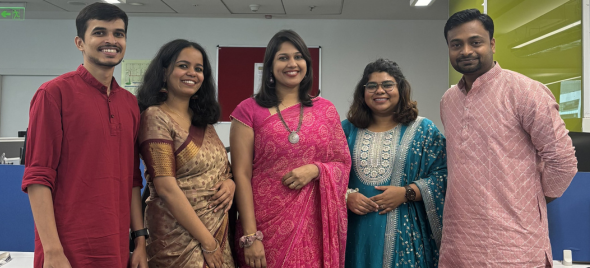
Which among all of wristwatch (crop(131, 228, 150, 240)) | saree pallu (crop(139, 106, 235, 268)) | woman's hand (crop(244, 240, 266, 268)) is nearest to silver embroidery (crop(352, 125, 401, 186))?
woman's hand (crop(244, 240, 266, 268))

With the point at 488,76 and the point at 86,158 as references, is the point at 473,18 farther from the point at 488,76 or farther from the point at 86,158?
the point at 86,158

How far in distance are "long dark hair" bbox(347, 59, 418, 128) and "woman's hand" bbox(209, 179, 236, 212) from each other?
27.4 inches

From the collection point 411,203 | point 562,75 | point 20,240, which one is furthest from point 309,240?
point 562,75

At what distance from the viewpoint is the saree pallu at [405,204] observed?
1.78 metres

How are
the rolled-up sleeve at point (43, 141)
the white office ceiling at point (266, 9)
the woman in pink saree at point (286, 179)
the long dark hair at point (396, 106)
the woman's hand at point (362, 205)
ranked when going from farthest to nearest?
1. the white office ceiling at point (266, 9)
2. the long dark hair at point (396, 106)
3. the woman's hand at point (362, 205)
4. the woman in pink saree at point (286, 179)
5. the rolled-up sleeve at point (43, 141)

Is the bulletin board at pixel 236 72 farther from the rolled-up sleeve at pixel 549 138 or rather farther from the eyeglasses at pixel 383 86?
the rolled-up sleeve at pixel 549 138

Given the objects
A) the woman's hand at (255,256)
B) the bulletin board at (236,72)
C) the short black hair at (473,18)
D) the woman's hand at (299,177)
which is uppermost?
the bulletin board at (236,72)

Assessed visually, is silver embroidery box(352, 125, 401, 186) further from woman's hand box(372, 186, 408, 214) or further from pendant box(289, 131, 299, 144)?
pendant box(289, 131, 299, 144)

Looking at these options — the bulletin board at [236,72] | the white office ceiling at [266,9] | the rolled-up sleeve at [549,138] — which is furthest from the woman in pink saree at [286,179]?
the bulletin board at [236,72]

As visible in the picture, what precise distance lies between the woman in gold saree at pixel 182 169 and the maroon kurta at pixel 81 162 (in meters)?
0.15

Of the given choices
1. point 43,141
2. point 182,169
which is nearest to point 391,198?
point 182,169

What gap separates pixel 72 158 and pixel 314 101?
0.98 metres

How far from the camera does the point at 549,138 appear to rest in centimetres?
136

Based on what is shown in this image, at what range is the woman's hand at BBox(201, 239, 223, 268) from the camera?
1510 mm
